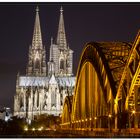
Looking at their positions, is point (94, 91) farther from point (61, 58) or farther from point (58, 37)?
point (58, 37)

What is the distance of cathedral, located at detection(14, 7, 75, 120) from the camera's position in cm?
9040

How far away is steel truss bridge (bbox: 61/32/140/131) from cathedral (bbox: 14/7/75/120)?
46.7 meters

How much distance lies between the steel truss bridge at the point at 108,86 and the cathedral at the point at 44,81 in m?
46.7

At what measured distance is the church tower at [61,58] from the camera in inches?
4200

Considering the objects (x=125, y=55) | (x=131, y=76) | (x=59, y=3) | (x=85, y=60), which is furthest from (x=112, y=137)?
(x=85, y=60)

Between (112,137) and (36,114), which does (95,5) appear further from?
(36,114)

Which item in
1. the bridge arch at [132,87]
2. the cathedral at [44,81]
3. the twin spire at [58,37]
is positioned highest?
the twin spire at [58,37]

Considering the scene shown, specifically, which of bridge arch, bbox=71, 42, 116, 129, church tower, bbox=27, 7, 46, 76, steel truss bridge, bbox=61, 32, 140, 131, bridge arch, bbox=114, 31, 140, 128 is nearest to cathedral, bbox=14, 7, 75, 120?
church tower, bbox=27, 7, 46, 76

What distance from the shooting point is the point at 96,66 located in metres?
28.3

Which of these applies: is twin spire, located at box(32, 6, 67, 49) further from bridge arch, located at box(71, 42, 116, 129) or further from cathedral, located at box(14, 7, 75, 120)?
bridge arch, located at box(71, 42, 116, 129)

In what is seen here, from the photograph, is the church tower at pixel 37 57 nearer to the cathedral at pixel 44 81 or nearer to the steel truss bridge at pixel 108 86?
the cathedral at pixel 44 81

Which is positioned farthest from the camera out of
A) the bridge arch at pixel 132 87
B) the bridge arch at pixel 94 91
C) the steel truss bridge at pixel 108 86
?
the bridge arch at pixel 94 91

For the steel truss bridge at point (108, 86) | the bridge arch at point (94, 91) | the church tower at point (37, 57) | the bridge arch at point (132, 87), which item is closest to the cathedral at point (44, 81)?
the church tower at point (37, 57)

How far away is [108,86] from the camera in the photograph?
2614 centimetres
